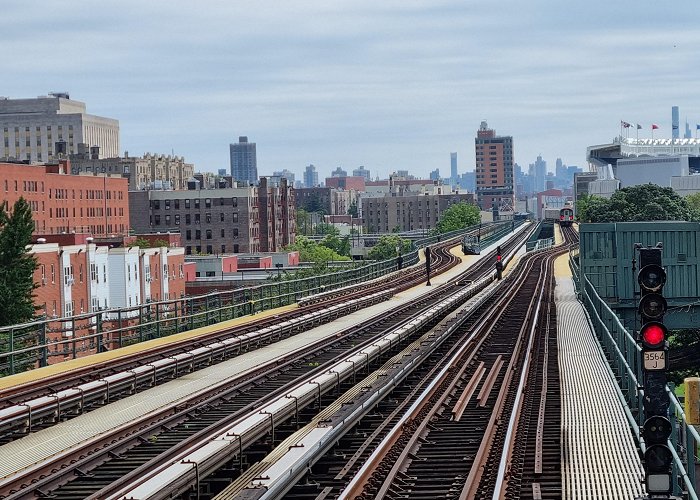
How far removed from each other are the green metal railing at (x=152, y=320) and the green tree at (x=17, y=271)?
5812 mm

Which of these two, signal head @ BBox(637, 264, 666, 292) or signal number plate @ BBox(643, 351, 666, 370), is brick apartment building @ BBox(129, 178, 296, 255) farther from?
signal number plate @ BBox(643, 351, 666, 370)

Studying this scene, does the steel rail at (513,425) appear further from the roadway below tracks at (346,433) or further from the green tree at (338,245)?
the green tree at (338,245)

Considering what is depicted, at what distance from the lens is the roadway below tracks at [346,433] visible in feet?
54.4

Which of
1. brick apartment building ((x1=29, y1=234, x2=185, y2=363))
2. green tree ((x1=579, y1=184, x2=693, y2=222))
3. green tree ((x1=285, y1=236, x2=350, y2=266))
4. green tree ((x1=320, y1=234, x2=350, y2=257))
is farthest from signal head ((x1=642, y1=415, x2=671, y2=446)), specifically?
green tree ((x1=320, y1=234, x2=350, y2=257))

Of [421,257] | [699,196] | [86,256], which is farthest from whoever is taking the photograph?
[699,196]

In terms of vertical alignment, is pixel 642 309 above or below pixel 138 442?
above

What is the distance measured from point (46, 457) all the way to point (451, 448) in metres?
6.16

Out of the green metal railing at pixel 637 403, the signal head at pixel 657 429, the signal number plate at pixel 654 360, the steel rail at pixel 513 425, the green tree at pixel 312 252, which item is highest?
the signal number plate at pixel 654 360

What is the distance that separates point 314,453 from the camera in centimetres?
1780

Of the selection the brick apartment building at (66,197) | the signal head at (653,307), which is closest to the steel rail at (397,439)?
the signal head at (653,307)

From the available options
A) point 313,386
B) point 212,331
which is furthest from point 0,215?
point 313,386

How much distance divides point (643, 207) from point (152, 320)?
263ft

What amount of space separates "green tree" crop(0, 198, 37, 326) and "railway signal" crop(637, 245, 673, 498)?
189 ft

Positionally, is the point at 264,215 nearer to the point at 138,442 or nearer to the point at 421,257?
the point at 421,257
